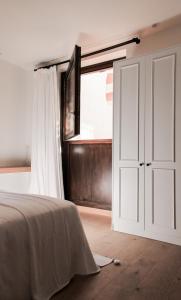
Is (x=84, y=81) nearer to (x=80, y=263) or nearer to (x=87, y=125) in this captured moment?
(x=87, y=125)

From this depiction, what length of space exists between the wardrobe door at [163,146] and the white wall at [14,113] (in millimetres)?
2471

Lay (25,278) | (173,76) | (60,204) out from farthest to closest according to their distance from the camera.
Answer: (173,76) → (60,204) → (25,278)

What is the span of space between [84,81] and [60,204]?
329 cm

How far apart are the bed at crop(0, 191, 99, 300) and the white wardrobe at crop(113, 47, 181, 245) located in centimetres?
112

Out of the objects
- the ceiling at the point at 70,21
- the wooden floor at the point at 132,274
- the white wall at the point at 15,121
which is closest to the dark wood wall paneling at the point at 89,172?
the white wall at the point at 15,121

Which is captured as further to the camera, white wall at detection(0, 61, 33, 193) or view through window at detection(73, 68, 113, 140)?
view through window at detection(73, 68, 113, 140)

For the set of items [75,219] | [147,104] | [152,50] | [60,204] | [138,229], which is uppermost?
[152,50]

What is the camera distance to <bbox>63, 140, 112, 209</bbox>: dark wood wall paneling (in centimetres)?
385

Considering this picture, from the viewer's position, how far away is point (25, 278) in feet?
5.07

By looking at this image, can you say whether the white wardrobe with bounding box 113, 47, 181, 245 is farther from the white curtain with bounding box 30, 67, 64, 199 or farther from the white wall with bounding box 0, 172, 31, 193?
the white wall with bounding box 0, 172, 31, 193

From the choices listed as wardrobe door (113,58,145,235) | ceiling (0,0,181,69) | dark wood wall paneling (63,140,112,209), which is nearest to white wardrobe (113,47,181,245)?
wardrobe door (113,58,145,235)

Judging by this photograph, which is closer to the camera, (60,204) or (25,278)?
(25,278)

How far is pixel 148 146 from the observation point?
2.92m

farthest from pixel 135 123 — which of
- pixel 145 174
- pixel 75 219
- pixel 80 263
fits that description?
pixel 80 263
